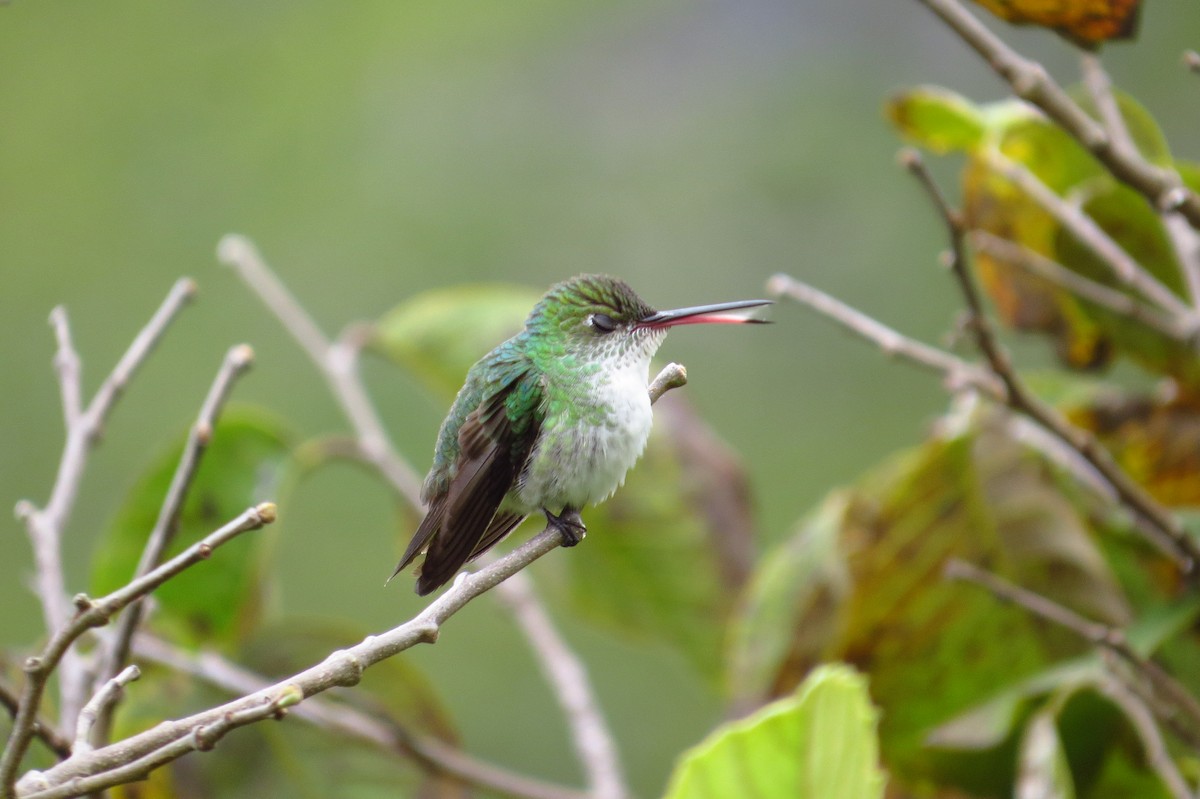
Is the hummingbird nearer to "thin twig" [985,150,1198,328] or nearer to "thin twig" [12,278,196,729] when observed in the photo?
"thin twig" [12,278,196,729]

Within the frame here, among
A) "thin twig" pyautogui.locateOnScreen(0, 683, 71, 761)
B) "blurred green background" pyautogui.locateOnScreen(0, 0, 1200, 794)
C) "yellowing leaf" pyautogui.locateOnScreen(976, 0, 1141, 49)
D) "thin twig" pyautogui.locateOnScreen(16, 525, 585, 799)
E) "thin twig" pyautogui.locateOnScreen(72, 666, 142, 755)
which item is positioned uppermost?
"blurred green background" pyautogui.locateOnScreen(0, 0, 1200, 794)

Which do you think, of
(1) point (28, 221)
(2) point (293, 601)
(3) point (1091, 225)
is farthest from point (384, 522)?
(3) point (1091, 225)

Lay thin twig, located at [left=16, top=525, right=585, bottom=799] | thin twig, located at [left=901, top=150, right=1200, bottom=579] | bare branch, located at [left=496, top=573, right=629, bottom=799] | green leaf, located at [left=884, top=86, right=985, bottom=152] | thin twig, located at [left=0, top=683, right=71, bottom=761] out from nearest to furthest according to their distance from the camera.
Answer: thin twig, located at [left=16, top=525, right=585, bottom=799] → thin twig, located at [left=0, top=683, right=71, bottom=761] → thin twig, located at [left=901, top=150, right=1200, bottom=579] → bare branch, located at [left=496, top=573, right=629, bottom=799] → green leaf, located at [left=884, top=86, right=985, bottom=152]

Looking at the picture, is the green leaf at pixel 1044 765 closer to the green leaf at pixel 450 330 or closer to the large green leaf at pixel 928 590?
the large green leaf at pixel 928 590

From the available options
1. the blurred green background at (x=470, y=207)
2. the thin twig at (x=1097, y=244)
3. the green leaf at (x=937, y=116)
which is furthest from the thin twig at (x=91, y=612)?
the blurred green background at (x=470, y=207)

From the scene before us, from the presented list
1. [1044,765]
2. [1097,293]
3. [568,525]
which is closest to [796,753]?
[568,525]

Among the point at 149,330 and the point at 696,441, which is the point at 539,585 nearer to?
the point at 696,441

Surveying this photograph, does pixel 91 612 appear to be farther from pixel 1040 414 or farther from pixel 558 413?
pixel 1040 414

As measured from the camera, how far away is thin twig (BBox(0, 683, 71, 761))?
45.6 inches

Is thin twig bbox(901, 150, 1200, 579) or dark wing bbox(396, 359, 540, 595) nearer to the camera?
dark wing bbox(396, 359, 540, 595)

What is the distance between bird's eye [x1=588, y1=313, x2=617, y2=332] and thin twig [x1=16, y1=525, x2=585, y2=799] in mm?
466

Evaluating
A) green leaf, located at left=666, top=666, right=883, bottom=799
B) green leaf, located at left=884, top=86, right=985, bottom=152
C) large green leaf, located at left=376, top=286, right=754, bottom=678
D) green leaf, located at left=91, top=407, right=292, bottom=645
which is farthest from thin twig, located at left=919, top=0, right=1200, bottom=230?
green leaf, located at left=91, top=407, right=292, bottom=645

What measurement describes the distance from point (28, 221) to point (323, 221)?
4.71ft

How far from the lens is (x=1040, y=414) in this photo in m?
1.53
